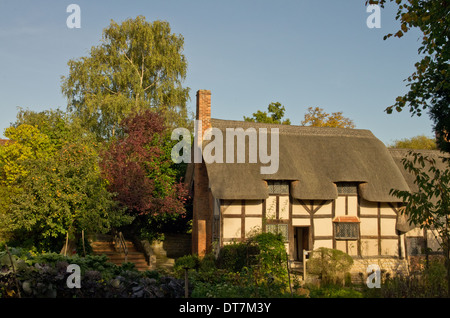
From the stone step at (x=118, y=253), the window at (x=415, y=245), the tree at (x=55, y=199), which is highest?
the tree at (x=55, y=199)

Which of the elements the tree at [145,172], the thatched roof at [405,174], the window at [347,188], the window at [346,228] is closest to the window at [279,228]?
the window at [346,228]

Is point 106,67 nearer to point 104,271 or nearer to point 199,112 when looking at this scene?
point 199,112

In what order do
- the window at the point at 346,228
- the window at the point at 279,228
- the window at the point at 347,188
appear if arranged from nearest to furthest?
1. the window at the point at 279,228
2. the window at the point at 346,228
3. the window at the point at 347,188

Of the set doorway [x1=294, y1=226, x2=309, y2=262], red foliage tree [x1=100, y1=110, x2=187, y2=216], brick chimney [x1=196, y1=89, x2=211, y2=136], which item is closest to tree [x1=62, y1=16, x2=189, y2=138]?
red foliage tree [x1=100, y1=110, x2=187, y2=216]

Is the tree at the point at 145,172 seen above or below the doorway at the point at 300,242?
above

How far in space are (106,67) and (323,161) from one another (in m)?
15.5

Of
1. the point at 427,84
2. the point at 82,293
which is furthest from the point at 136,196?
the point at 427,84

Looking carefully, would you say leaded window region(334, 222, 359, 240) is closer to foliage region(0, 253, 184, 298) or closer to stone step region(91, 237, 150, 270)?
stone step region(91, 237, 150, 270)

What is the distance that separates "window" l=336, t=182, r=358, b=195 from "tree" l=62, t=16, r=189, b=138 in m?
12.7

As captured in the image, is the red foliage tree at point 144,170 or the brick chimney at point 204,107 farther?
the red foliage tree at point 144,170

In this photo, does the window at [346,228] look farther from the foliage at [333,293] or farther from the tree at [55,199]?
the tree at [55,199]

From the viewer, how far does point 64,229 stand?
14.6 meters

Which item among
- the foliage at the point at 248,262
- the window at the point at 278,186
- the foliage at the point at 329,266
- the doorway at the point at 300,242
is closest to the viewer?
the foliage at the point at 248,262

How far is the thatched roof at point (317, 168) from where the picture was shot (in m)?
16.1
